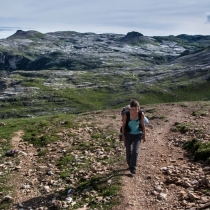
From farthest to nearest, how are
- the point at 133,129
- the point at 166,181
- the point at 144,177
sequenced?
the point at 133,129, the point at 144,177, the point at 166,181

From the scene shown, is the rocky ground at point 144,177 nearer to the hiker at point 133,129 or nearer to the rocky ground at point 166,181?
the rocky ground at point 166,181

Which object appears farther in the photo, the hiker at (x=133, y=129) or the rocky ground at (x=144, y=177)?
the hiker at (x=133, y=129)

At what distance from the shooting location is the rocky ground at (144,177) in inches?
466

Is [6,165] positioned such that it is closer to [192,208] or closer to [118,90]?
[192,208]

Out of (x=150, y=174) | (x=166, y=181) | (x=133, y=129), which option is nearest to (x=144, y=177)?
(x=150, y=174)

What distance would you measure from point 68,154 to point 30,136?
711cm

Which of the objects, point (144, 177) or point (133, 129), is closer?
point (144, 177)

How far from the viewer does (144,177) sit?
14.3m

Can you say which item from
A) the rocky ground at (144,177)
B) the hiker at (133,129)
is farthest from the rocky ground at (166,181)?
the hiker at (133,129)

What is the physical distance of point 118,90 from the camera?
167 m

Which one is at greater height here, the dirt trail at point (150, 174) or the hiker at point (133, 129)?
the hiker at point (133, 129)

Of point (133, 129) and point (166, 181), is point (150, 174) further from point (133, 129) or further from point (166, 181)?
point (133, 129)

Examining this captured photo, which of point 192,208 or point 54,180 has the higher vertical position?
point 192,208

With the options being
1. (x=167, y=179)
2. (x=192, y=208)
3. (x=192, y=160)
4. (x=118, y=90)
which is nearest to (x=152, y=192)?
(x=167, y=179)
